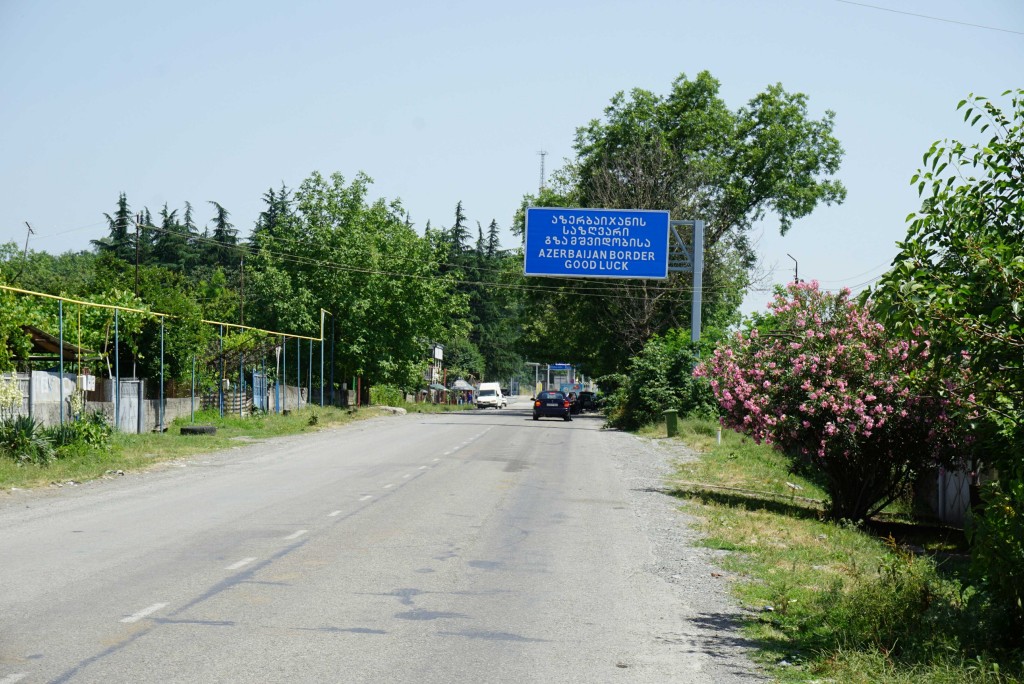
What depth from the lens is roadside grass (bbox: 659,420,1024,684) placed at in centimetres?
693

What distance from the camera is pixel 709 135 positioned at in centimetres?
5919

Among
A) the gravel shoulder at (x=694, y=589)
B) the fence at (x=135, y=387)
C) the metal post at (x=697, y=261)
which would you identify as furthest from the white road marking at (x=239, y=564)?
the metal post at (x=697, y=261)

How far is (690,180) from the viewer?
55031 mm

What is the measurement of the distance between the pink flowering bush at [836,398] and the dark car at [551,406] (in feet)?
120

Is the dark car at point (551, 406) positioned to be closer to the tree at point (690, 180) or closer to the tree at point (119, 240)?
the tree at point (690, 180)

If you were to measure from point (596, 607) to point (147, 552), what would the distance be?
16.6 ft

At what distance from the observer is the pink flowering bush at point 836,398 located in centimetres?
1673

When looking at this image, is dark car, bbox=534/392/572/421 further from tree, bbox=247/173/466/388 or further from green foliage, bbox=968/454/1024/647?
green foliage, bbox=968/454/1024/647

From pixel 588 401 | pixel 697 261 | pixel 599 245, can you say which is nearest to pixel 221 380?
pixel 599 245

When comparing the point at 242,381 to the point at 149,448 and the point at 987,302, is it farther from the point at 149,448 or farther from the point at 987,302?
the point at 987,302

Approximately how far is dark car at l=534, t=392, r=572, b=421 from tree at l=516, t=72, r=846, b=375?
16.2 ft

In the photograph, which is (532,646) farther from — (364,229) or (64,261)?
(64,261)

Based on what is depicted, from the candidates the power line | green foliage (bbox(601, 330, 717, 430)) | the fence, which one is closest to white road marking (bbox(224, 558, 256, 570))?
the fence

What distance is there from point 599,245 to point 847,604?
30212mm
